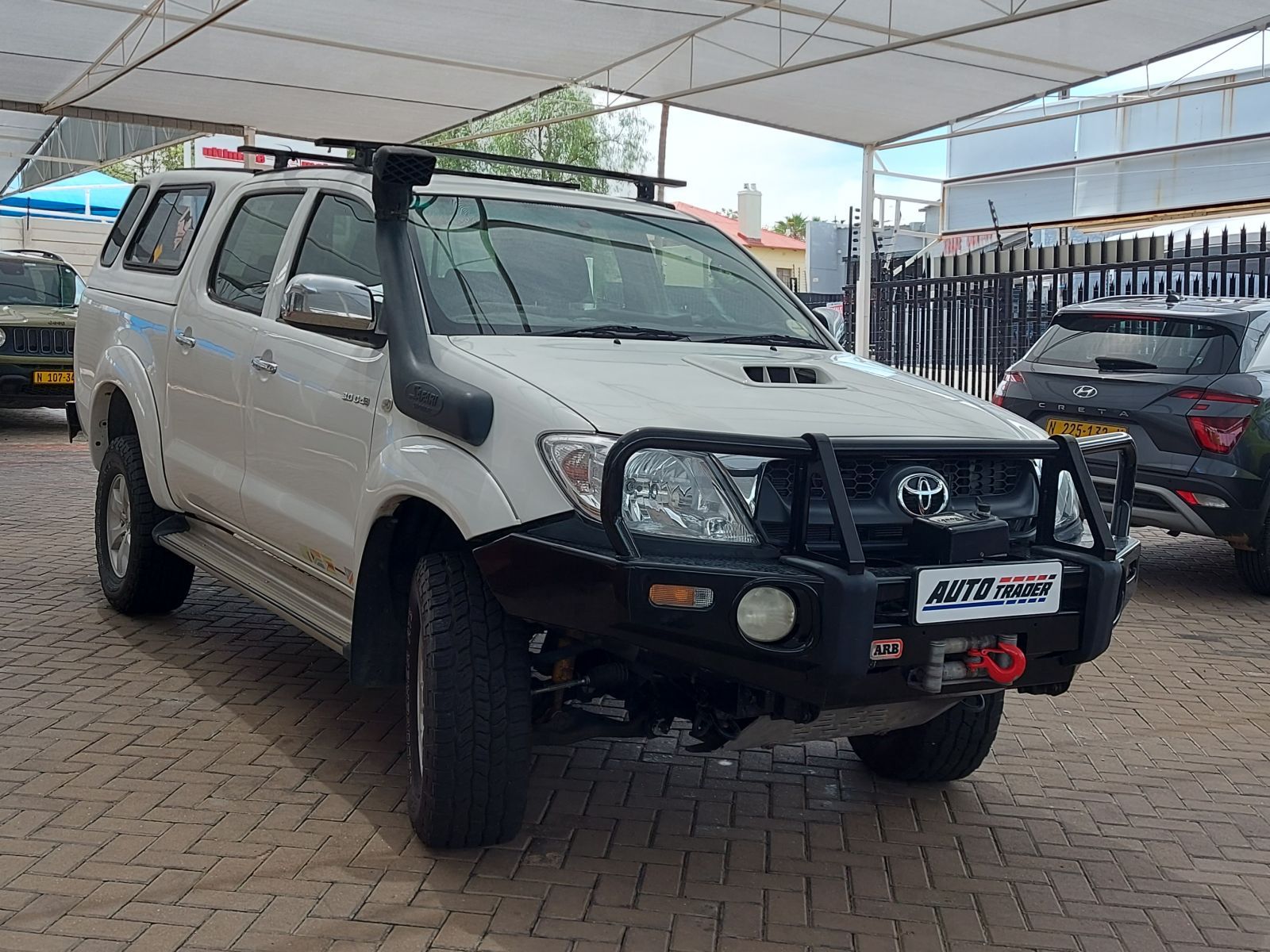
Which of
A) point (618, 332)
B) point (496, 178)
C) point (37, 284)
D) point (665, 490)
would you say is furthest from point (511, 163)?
point (37, 284)

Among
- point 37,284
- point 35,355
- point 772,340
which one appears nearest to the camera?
point 772,340

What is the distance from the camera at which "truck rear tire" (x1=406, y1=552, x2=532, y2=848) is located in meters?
3.64

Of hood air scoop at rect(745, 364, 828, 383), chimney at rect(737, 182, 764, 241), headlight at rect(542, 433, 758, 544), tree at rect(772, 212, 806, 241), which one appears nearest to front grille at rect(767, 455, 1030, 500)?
headlight at rect(542, 433, 758, 544)

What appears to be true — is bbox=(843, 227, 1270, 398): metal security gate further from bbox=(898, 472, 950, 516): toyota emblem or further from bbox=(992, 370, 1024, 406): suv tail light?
bbox=(898, 472, 950, 516): toyota emblem

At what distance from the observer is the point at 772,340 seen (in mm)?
4820

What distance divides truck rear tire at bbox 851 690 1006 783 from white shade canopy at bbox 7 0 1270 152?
8.92 metres

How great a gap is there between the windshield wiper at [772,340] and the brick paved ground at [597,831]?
4.84 ft

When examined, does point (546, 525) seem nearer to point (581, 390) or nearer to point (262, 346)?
point (581, 390)

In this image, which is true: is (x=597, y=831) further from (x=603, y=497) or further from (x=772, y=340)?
(x=772, y=340)

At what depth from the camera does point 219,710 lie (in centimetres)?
521

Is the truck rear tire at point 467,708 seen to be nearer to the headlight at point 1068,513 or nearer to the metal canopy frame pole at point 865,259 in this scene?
the headlight at point 1068,513

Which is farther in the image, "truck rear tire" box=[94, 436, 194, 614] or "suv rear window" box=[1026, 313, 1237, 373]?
"suv rear window" box=[1026, 313, 1237, 373]

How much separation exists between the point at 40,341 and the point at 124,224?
8.70 meters

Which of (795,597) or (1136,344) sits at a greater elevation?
(1136,344)
